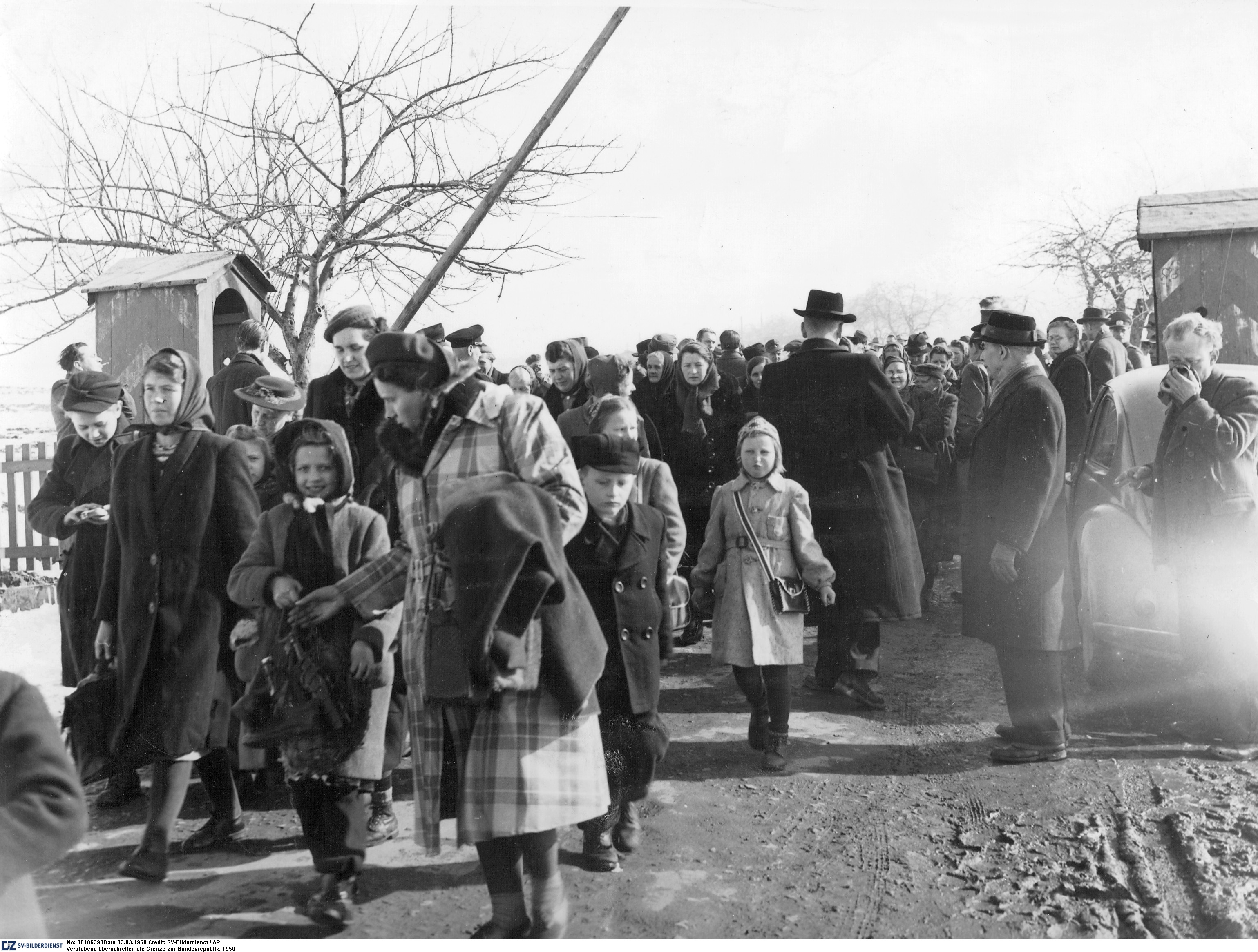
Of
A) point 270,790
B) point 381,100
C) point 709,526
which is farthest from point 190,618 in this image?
point 381,100

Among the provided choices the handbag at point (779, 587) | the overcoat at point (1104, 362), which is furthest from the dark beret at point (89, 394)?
the overcoat at point (1104, 362)

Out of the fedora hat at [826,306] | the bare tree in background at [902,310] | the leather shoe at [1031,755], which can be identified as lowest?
the leather shoe at [1031,755]

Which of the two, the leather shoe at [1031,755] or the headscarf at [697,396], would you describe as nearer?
the leather shoe at [1031,755]

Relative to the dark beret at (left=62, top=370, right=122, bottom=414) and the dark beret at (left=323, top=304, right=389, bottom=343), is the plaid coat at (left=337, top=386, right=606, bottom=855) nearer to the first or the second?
the dark beret at (left=323, top=304, right=389, bottom=343)

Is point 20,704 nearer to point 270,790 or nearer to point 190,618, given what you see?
point 190,618

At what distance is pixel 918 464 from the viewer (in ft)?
25.2

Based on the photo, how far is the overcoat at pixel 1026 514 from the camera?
4516 millimetres

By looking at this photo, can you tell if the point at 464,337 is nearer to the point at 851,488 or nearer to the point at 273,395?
the point at 273,395

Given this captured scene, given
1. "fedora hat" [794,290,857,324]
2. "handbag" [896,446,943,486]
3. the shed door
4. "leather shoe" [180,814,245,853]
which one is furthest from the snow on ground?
"handbag" [896,446,943,486]

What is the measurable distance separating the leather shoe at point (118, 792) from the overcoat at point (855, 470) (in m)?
3.37

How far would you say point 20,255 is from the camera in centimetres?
749

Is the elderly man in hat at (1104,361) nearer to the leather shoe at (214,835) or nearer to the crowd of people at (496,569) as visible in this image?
the crowd of people at (496,569)

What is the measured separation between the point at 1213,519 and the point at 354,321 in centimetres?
364

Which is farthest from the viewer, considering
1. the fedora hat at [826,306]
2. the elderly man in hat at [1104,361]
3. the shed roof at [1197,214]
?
the elderly man in hat at [1104,361]
